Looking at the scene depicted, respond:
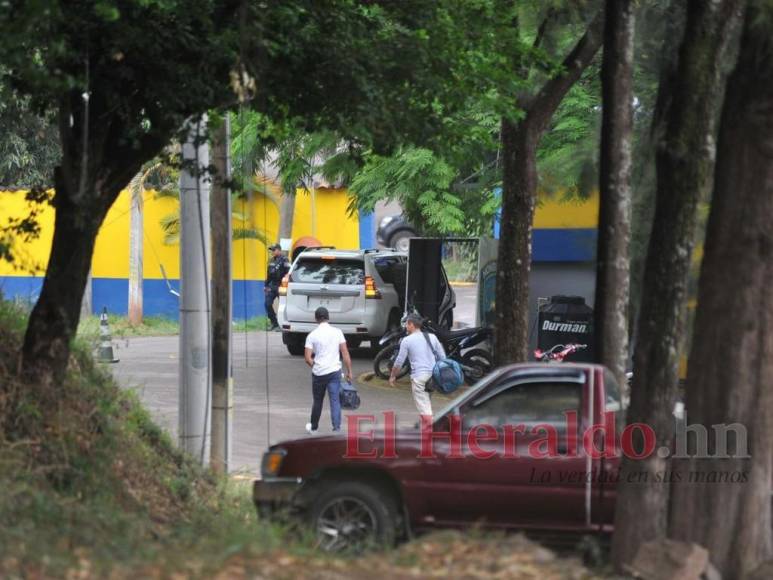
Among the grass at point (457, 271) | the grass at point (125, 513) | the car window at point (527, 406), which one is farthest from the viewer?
the grass at point (457, 271)

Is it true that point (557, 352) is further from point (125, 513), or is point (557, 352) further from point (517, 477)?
point (125, 513)

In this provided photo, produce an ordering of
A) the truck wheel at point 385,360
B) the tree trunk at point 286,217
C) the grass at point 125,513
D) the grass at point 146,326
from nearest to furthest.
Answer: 1. the grass at point 125,513
2. the truck wheel at point 385,360
3. the grass at point 146,326
4. the tree trunk at point 286,217

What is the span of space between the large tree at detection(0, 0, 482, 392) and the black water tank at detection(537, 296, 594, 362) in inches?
322

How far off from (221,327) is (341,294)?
10842mm

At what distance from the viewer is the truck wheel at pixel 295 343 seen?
24.9 meters

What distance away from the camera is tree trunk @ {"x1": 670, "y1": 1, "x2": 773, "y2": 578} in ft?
Result: 27.1

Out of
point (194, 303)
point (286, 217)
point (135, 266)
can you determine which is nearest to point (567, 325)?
point (194, 303)

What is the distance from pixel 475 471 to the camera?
9.18m

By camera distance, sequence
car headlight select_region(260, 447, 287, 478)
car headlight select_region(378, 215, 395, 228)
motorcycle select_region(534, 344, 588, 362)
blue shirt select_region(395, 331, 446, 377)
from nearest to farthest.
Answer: car headlight select_region(260, 447, 287, 478) < blue shirt select_region(395, 331, 446, 377) < motorcycle select_region(534, 344, 588, 362) < car headlight select_region(378, 215, 395, 228)

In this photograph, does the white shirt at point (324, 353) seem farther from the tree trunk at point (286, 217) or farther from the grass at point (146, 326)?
the tree trunk at point (286, 217)

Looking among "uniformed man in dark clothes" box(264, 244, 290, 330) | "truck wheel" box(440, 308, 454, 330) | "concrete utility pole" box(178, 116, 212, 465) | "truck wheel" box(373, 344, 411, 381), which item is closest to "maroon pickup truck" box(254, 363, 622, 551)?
"concrete utility pole" box(178, 116, 212, 465)

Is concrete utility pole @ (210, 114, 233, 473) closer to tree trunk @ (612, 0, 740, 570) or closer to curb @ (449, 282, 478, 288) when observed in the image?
tree trunk @ (612, 0, 740, 570)

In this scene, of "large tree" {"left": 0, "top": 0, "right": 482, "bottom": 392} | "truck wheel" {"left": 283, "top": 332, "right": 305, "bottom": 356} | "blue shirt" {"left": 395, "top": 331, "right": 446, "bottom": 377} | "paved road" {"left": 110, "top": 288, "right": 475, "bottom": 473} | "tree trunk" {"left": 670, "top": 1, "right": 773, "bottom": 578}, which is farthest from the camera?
"truck wheel" {"left": 283, "top": 332, "right": 305, "bottom": 356}

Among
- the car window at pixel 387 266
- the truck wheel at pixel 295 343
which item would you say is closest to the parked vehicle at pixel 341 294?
the car window at pixel 387 266
